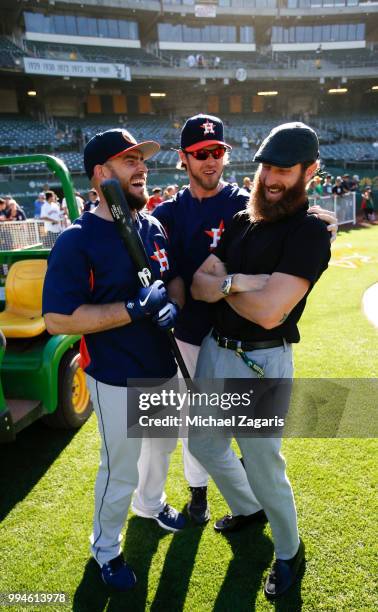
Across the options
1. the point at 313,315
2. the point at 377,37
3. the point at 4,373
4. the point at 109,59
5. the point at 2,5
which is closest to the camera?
the point at 4,373

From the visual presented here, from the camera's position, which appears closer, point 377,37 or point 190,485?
point 190,485

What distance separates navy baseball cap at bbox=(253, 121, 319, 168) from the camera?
1927 millimetres

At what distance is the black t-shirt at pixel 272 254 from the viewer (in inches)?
75.4

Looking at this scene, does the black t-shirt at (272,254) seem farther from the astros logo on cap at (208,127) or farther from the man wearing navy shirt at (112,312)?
the astros logo on cap at (208,127)

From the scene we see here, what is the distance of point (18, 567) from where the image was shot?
2.48m

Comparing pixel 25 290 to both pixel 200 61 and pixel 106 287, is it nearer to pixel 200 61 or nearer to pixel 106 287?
pixel 106 287

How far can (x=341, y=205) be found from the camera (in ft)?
53.9

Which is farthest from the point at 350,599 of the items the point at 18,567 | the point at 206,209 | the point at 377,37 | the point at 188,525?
the point at 377,37

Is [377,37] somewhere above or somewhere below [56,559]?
above

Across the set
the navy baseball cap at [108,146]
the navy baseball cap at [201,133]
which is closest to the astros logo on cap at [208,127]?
the navy baseball cap at [201,133]

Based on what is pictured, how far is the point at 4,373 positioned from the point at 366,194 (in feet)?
59.9

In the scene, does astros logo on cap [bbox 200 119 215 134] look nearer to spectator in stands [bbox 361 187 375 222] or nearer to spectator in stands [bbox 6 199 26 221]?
spectator in stands [bbox 6 199 26 221]

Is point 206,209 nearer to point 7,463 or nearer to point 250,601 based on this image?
point 250,601

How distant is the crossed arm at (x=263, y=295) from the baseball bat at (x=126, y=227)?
1.10 ft
